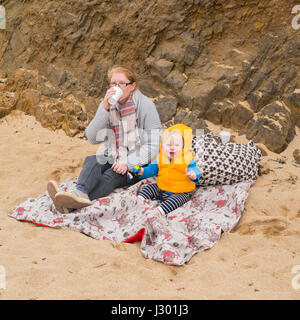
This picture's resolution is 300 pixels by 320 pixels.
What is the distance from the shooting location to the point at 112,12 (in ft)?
17.2

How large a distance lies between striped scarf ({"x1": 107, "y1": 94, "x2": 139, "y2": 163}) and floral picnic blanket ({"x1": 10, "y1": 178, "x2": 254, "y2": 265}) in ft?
1.29

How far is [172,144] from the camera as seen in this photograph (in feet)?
10.8

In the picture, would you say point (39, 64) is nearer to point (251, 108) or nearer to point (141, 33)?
point (141, 33)

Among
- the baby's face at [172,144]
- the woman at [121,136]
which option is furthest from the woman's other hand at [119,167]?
the baby's face at [172,144]

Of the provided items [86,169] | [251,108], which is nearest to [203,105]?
[251,108]

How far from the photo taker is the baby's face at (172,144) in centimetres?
329

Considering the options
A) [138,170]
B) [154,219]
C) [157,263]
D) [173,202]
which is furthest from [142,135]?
[157,263]

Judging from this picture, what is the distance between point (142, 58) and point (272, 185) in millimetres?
2835

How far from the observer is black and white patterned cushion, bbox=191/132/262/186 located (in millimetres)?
3494

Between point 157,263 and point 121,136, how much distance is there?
151 centimetres

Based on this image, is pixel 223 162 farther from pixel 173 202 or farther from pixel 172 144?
pixel 173 202
